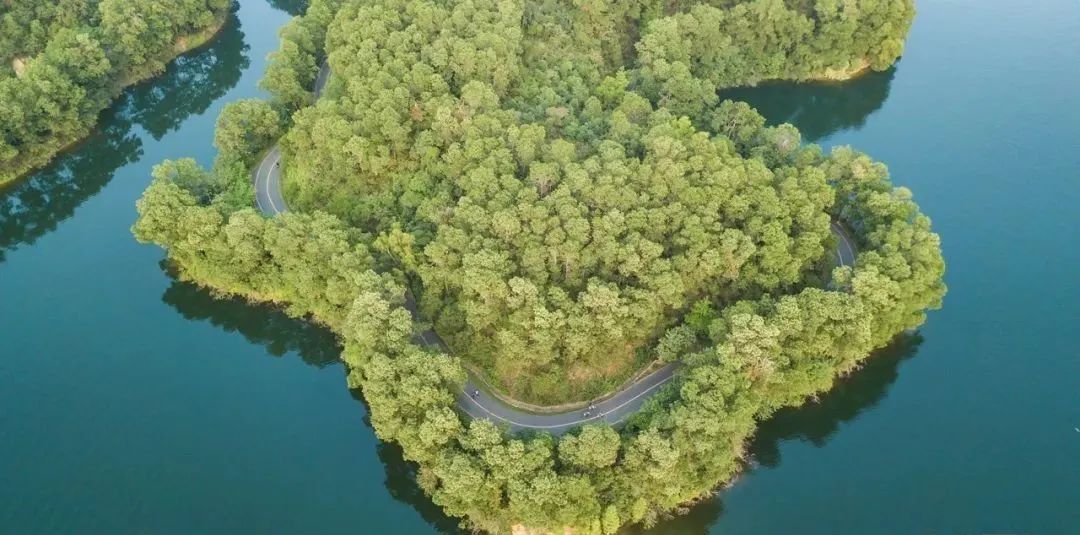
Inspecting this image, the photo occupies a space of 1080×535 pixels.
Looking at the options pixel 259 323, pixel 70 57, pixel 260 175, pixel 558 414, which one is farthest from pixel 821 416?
pixel 70 57

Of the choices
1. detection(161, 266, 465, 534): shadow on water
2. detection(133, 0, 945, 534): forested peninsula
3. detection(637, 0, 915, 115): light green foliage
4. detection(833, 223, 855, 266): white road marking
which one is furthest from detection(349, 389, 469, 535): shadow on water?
detection(637, 0, 915, 115): light green foliage

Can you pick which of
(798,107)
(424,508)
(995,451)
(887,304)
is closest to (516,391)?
(424,508)

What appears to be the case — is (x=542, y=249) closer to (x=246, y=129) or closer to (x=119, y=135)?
(x=246, y=129)

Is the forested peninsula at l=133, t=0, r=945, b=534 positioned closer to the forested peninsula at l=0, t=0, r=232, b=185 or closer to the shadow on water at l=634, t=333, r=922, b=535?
the shadow on water at l=634, t=333, r=922, b=535

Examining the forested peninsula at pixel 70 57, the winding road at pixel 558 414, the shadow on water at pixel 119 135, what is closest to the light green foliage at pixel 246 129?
the shadow on water at pixel 119 135

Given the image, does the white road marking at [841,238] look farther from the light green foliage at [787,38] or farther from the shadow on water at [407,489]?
→ the shadow on water at [407,489]

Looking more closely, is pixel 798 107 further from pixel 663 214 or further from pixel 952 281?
pixel 663 214
